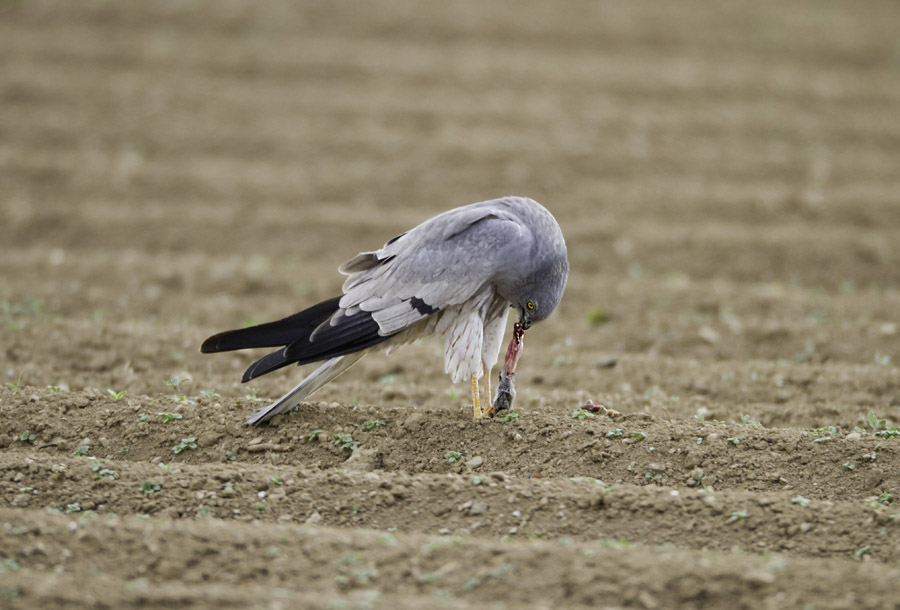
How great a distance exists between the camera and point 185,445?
19.2ft

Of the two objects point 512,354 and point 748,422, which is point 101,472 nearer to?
point 512,354

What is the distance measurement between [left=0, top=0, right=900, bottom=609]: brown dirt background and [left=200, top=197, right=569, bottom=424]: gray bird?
0.53 meters

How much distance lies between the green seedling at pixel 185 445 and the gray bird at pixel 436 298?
390 millimetres

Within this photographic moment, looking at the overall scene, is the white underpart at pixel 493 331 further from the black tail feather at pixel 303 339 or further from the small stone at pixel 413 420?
the black tail feather at pixel 303 339

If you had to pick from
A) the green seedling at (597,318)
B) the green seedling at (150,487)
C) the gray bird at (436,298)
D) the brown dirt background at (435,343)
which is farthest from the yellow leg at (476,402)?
the green seedling at (597,318)

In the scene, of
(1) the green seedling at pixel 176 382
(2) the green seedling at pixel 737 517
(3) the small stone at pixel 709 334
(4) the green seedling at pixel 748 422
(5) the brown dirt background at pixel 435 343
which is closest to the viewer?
(5) the brown dirt background at pixel 435 343

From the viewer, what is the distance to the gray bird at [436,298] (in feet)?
19.2

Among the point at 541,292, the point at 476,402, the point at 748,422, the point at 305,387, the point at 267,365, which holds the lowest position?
the point at 748,422

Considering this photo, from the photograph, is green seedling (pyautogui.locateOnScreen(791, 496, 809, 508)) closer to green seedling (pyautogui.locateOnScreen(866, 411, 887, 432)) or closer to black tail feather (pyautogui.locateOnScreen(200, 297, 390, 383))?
green seedling (pyautogui.locateOnScreen(866, 411, 887, 432))

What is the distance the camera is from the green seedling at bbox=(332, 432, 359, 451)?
5.86m

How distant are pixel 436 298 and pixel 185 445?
1.99 metres

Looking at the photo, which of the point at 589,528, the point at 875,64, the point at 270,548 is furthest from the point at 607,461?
the point at 875,64

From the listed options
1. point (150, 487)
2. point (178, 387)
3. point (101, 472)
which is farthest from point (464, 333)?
point (178, 387)

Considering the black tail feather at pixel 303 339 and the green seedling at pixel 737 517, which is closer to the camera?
the green seedling at pixel 737 517
